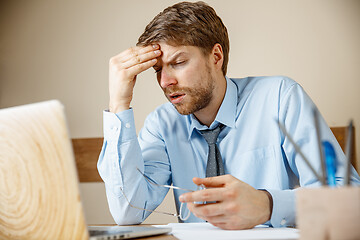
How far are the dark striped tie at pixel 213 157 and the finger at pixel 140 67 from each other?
1.03 feet

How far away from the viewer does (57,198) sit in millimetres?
588

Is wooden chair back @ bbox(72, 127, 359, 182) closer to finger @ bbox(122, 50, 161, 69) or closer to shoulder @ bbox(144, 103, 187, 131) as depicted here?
shoulder @ bbox(144, 103, 187, 131)

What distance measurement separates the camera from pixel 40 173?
600 mm

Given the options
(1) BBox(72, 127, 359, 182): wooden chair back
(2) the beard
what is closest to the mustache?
(2) the beard

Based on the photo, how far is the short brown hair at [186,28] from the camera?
138 cm

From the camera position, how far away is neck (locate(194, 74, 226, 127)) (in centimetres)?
148

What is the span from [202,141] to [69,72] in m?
1.49

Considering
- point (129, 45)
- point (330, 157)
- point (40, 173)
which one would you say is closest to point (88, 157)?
point (129, 45)

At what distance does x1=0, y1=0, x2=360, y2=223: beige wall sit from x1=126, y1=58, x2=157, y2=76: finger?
112 cm

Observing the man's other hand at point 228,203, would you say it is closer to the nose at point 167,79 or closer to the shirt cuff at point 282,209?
the shirt cuff at point 282,209

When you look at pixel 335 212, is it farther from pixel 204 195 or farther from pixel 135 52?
pixel 135 52

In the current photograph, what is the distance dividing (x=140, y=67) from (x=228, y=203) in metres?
0.67

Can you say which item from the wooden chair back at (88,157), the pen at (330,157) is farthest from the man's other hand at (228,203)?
the wooden chair back at (88,157)

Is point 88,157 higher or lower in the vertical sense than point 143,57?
lower
